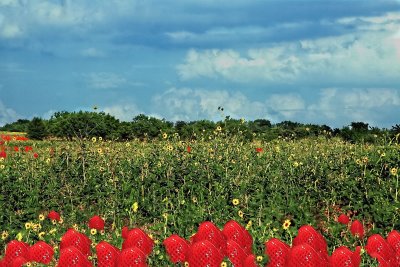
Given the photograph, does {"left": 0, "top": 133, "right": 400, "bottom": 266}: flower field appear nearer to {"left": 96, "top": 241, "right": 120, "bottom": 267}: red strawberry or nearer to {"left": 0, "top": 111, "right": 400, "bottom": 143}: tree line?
{"left": 96, "top": 241, "right": 120, "bottom": 267}: red strawberry

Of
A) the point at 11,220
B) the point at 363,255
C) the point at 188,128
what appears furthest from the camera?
the point at 188,128

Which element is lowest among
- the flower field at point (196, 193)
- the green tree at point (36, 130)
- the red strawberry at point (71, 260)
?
the red strawberry at point (71, 260)

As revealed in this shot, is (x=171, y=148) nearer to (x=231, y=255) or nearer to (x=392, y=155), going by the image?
(x=392, y=155)

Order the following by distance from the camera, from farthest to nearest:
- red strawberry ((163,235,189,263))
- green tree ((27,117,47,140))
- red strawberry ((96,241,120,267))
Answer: green tree ((27,117,47,140)), red strawberry ((163,235,189,263)), red strawberry ((96,241,120,267))

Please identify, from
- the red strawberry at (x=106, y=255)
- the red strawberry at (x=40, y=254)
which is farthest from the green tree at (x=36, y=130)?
the red strawberry at (x=106, y=255)

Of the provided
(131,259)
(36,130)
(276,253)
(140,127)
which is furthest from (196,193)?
(36,130)

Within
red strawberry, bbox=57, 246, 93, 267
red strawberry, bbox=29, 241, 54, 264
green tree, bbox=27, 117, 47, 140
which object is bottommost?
red strawberry, bbox=29, 241, 54, 264

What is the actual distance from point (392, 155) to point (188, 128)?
36.6 ft

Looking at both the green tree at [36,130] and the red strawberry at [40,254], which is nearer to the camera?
the red strawberry at [40,254]

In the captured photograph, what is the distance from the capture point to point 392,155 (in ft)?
30.0

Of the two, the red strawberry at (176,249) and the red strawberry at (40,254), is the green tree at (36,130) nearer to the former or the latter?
the red strawberry at (40,254)

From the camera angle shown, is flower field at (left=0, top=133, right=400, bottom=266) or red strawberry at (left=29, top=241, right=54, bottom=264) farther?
flower field at (left=0, top=133, right=400, bottom=266)

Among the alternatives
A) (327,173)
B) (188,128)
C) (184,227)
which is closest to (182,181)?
(327,173)

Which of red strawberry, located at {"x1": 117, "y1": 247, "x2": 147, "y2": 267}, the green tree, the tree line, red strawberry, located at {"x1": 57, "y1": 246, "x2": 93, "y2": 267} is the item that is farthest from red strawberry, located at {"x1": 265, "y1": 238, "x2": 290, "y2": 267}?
the green tree
